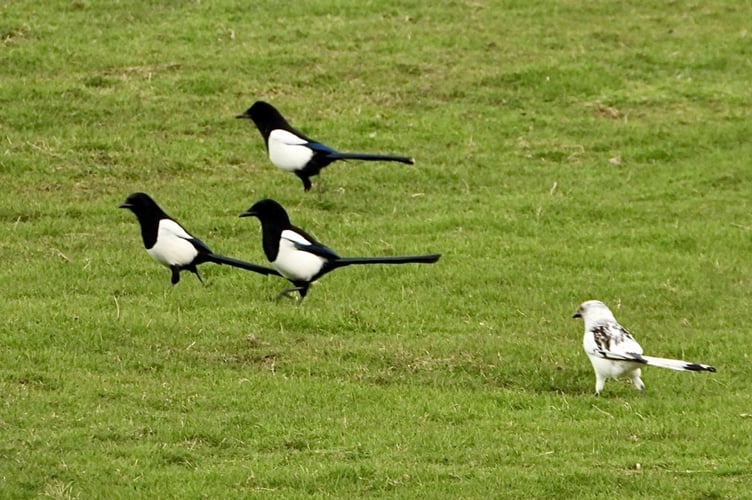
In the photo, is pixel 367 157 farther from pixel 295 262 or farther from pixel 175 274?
pixel 295 262

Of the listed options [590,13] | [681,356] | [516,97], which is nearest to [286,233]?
[681,356]

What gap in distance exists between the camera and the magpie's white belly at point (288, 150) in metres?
14.1

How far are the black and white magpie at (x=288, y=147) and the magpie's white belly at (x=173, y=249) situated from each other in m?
3.18

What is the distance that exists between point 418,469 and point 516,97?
1067 centimetres

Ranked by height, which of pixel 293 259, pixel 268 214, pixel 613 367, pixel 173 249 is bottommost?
pixel 613 367

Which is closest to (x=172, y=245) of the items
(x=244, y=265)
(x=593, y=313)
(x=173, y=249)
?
(x=173, y=249)

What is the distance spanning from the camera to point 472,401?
9.61 metres

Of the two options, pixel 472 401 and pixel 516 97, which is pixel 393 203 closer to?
pixel 516 97

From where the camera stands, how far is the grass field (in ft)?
27.8

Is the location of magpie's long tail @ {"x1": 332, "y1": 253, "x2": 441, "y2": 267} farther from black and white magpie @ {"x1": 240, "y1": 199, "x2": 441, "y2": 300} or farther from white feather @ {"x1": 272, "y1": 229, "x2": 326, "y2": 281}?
white feather @ {"x1": 272, "y1": 229, "x2": 326, "y2": 281}

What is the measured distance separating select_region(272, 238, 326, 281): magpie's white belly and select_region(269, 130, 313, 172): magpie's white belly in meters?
4.06

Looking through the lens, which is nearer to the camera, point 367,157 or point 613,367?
point 613,367

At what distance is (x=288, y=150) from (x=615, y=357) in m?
5.49

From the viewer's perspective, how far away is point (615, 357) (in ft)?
31.6
